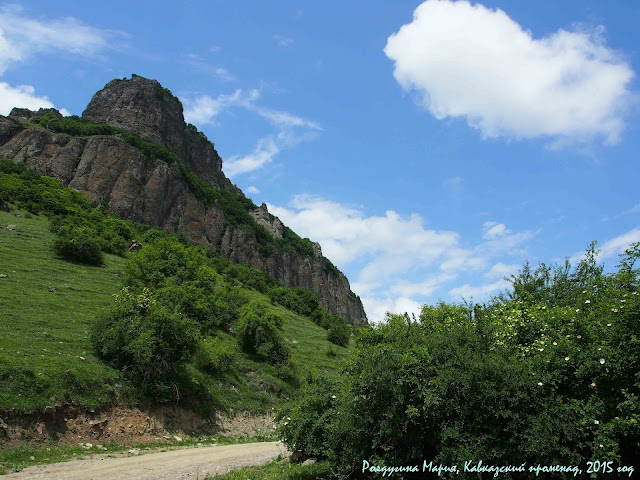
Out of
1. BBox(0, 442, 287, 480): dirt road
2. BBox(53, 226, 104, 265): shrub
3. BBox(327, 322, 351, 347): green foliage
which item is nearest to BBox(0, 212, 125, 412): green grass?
BBox(53, 226, 104, 265): shrub

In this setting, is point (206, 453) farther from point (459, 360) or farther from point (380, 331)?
point (459, 360)

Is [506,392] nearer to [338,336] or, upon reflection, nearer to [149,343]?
[149,343]

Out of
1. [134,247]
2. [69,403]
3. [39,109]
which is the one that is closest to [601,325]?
[69,403]

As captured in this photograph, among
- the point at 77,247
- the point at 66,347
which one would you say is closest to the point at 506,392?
the point at 66,347

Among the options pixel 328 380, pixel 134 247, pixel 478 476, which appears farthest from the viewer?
pixel 134 247

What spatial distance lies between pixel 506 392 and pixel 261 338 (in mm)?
32819

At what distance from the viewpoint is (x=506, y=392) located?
940cm

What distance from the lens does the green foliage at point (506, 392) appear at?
8.80 meters

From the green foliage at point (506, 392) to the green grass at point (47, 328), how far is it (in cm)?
1387

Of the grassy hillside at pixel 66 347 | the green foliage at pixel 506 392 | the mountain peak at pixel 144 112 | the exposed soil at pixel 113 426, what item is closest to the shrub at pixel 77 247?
the grassy hillside at pixel 66 347

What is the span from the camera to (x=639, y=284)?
1062 cm

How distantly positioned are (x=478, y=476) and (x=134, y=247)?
5634 centimetres

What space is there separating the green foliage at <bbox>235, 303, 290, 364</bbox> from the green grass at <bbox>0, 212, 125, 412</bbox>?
467 inches

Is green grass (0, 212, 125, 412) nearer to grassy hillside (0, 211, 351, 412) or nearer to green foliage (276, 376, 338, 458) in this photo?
grassy hillside (0, 211, 351, 412)
